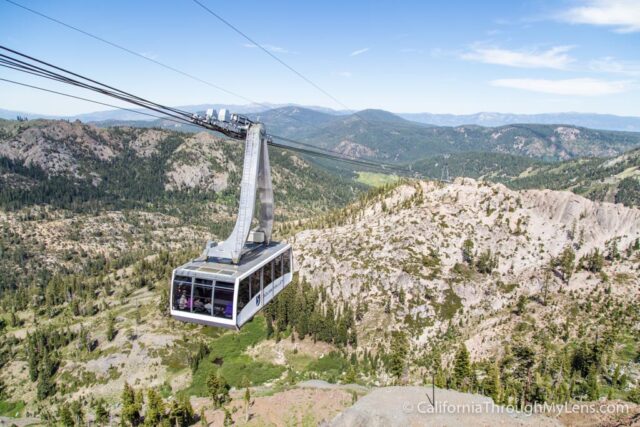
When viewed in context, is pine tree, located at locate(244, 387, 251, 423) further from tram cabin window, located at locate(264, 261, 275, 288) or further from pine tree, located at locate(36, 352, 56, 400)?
pine tree, located at locate(36, 352, 56, 400)

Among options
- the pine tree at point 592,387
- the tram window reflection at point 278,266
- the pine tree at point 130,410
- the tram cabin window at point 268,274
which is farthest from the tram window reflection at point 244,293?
the pine tree at point 592,387

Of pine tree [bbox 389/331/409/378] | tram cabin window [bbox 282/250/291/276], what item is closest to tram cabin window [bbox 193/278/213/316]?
tram cabin window [bbox 282/250/291/276]

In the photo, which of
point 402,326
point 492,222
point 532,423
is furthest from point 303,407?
point 492,222

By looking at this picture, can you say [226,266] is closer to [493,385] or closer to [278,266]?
[278,266]

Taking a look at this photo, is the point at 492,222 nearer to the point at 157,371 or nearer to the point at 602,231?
the point at 602,231

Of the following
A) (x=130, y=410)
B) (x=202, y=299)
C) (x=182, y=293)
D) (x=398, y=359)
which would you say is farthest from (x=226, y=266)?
(x=130, y=410)

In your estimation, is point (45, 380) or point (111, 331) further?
point (111, 331)

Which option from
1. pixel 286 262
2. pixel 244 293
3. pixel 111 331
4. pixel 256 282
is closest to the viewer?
pixel 244 293
